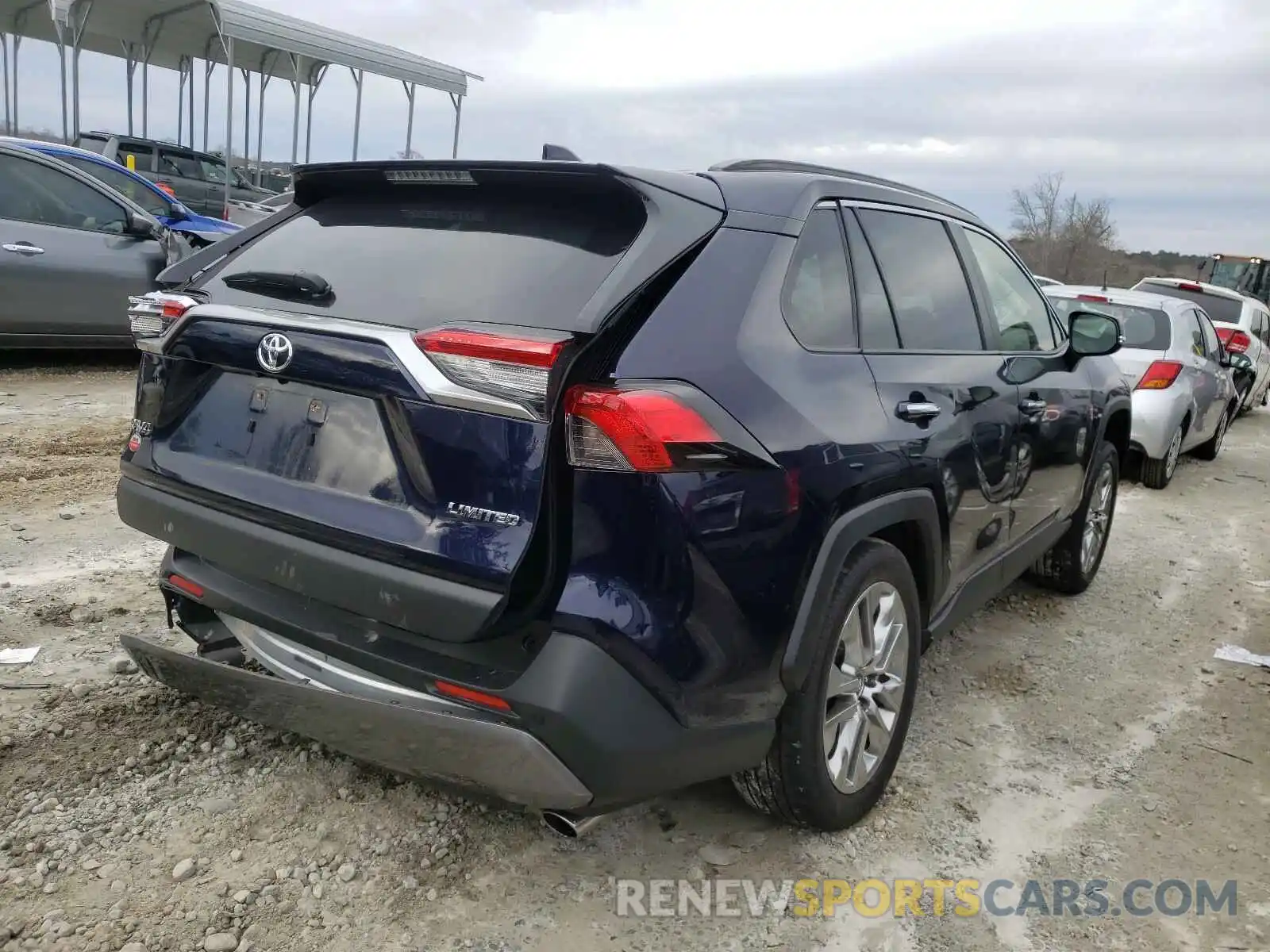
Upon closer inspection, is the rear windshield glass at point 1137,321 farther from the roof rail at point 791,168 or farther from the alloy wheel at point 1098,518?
the roof rail at point 791,168

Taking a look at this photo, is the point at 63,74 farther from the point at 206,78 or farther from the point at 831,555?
the point at 831,555

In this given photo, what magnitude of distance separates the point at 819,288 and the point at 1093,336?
222cm

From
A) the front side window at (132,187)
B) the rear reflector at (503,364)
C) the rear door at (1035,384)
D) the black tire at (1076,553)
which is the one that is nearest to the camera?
the rear reflector at (503,364)

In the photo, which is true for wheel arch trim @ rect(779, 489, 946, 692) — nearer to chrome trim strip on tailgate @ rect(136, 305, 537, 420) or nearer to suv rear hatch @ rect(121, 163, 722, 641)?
suv rear hatch @ rect(121, 163, 722, 641)

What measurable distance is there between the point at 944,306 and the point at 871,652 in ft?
4.09

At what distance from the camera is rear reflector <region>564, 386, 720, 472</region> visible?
1994mm

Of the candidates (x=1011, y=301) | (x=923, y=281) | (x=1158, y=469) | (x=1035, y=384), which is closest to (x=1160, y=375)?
(x=1158, y=469)

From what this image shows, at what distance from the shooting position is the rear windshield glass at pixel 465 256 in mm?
2152

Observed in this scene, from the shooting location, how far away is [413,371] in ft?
6.80

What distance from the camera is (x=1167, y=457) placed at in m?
7.91

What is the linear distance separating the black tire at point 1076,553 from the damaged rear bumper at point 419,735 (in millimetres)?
3370

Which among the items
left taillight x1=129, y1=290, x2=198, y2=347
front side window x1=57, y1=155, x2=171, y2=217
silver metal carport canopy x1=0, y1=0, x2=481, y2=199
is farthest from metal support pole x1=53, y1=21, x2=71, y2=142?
left taillight x1=129, y1=290, x2=198, y2=347

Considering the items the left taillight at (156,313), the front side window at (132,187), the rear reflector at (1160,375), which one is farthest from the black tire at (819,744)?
the front side window at (132,187)

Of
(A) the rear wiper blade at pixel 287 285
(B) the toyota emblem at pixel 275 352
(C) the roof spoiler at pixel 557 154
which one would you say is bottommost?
(B) the toyota emblem at pixel 275 352
